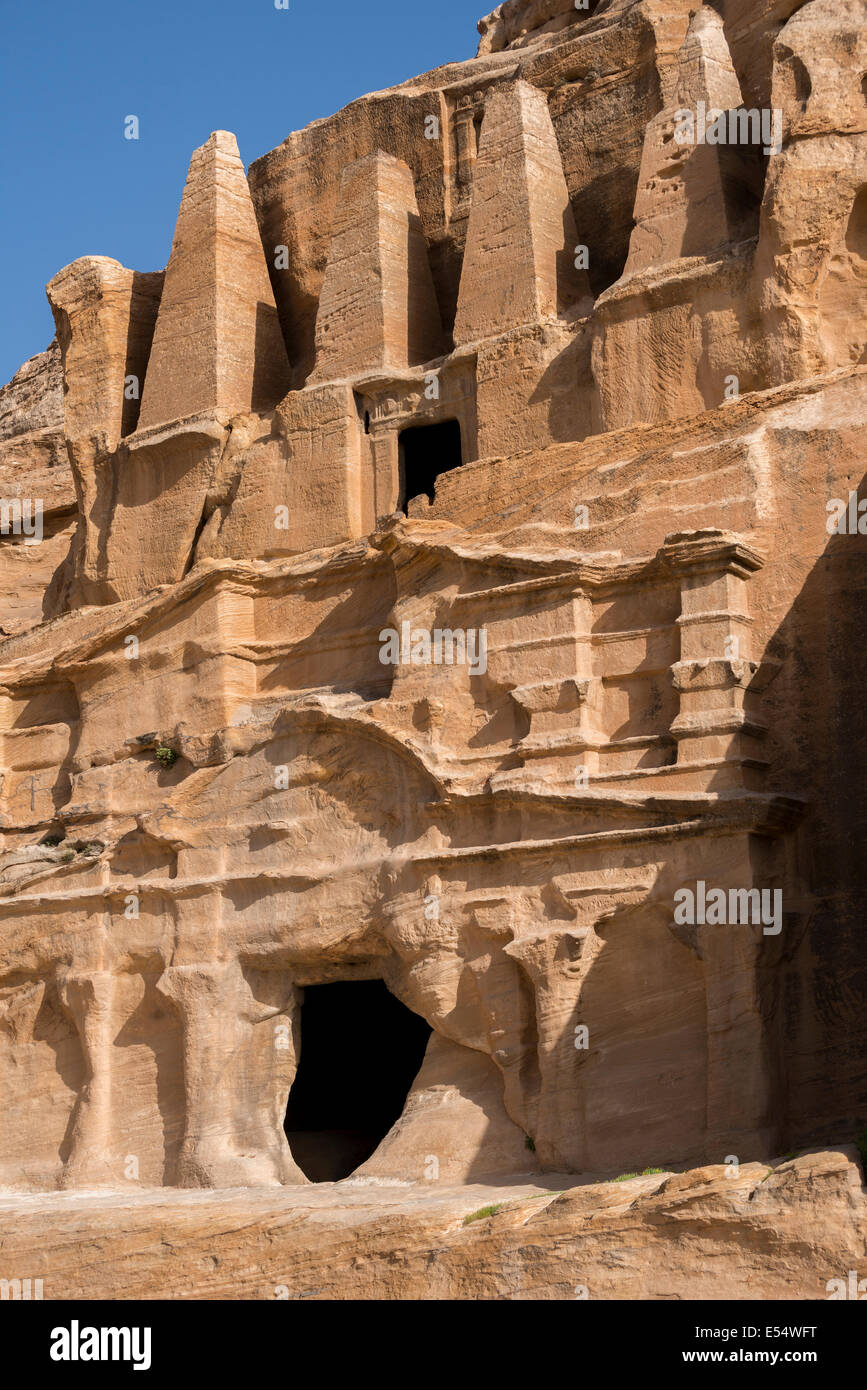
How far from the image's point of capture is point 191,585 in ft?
76.0

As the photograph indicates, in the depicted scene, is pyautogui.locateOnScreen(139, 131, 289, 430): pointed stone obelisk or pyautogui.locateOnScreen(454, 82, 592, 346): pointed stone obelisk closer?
pyautogui.locateOnScreen(454, 82, 592, 346): pointed stone obelisk

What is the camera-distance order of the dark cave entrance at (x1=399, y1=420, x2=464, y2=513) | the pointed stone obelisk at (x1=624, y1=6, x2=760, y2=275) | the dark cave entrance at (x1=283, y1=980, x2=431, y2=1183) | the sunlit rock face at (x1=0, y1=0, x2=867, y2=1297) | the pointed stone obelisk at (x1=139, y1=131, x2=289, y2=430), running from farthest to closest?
the pointed stone obelisk at (x1=139, y1=131, x2=289, y2=430)
the dark cave entrance at (x1=399, y1=420, x2=464, y2=513)
the dark cave entrance at (x1=283, y1=980, x2=431, y2=1183)
the pointed stone obelisk at (x1=624, y1=6, x2=760, y2=275)
the sunlit rock face at (x1=0, y1=0, x2=867, y2=1297)

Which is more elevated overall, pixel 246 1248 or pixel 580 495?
pixel 580 495

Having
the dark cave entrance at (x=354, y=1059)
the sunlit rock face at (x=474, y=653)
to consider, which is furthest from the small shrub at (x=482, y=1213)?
the dark cave entrance at (x=354, y=1059)

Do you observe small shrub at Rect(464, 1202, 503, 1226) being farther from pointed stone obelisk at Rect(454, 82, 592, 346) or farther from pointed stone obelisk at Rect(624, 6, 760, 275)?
pointed stone obelisk at Rect(454, 82, 592, 346)

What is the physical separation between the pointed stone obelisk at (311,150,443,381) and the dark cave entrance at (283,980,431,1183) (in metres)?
8.00

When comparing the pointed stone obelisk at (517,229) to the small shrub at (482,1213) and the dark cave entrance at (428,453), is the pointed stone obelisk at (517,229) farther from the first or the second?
the small shrub at (482,1213)

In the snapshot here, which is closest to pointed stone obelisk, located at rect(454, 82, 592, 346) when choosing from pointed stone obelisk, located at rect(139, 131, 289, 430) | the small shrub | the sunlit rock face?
the sunlit rock face

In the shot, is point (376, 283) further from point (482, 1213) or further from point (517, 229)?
point (482, 1213)

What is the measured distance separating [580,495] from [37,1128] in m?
9.45

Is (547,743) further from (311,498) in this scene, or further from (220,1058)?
(311,498)

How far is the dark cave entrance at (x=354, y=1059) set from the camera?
78.1ft

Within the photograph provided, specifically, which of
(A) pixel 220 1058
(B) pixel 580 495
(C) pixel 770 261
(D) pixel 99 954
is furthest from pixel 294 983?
(C) pixel 770 261

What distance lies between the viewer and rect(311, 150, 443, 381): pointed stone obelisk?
983 inches
